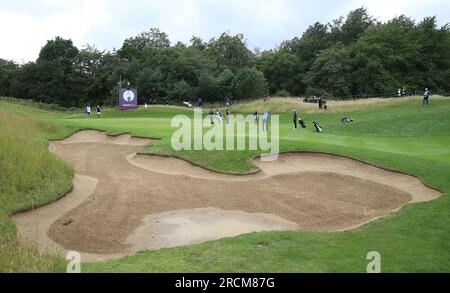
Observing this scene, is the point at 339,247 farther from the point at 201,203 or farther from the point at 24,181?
the point at 24,181

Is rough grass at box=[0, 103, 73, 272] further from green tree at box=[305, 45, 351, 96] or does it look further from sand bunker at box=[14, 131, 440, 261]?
green tree at box=[305, 45, 351, 96]

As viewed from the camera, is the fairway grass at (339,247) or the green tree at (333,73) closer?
the fairway grass at (339,247)

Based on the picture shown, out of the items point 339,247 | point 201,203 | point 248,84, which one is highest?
point 248,84

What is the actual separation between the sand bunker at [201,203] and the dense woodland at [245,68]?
210 feet

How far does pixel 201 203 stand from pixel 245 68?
7597 centimetres

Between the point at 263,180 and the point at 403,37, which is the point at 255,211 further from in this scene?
the point at 403,37

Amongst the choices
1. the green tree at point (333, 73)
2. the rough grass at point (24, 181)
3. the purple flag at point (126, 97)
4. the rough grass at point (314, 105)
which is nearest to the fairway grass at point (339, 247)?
the rough grass at point (24, 181)

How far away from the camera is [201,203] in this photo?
17078 millimetres

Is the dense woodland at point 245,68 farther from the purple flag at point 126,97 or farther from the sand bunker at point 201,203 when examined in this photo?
the sand bunker at point 201,203

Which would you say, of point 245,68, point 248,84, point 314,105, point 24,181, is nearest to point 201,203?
point 24,181

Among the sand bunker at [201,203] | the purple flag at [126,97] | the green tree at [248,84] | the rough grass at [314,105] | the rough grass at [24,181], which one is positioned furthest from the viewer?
the green tree at [248,84]

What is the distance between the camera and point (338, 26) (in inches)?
4574

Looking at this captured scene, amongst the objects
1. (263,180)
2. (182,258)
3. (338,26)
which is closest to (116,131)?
(263,180)

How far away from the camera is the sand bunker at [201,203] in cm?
1359
